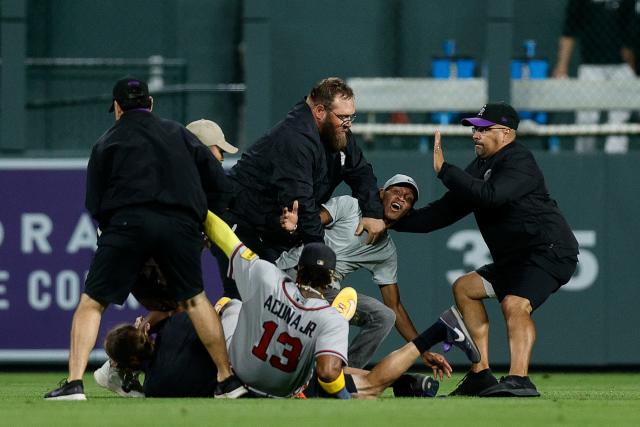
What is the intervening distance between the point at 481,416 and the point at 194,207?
2081 millimetres

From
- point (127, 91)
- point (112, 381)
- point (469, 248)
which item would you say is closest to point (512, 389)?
point (112, 381)

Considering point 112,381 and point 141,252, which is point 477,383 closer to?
point 112,381

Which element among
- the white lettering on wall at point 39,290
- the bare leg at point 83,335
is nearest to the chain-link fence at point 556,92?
the white lettering on wall at point 39,290

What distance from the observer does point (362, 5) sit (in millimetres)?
12930

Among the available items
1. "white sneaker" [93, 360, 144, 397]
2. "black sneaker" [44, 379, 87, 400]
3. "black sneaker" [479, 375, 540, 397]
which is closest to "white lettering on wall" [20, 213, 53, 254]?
"white sneaker" [93, 360, 144, 397]

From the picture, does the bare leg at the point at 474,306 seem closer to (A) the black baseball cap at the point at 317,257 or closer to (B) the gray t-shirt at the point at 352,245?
(B) the gray t-shirt at the point at 352,245

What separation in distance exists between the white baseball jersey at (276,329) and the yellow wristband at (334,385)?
0.42 ft

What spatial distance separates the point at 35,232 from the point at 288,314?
4656 mm

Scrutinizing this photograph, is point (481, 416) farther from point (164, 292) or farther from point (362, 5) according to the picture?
point (362, 5)

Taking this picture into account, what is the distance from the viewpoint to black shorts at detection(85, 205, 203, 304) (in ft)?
25.6

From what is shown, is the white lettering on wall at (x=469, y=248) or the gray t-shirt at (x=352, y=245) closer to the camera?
the gray t-shirt at (x=352, y=245)

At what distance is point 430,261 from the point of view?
1205 cm

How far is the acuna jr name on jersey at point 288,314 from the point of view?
309 inches

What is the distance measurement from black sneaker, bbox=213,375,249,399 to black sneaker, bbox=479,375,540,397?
1.54 meters
